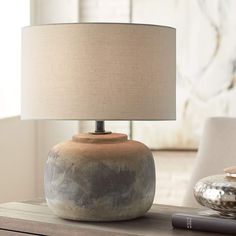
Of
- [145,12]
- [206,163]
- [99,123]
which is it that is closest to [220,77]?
[145,12]

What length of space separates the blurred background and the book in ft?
4.55

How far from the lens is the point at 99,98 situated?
1523 mm

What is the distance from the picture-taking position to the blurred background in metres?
2.95

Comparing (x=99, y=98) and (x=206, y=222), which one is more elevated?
(x=99, y=98)

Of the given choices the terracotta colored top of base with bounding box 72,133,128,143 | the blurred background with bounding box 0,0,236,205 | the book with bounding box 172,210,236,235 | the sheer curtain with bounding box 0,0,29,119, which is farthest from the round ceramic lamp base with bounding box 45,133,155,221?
the sheer curtain with bounding box 0,0,29,119

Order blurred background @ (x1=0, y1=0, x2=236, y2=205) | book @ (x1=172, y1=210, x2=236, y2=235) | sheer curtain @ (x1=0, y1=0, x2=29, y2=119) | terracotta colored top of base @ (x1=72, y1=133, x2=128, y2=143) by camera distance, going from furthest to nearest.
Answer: sheer curtain @ (x1=0, y1=0, x2=29, y2=119) < blurred background @ (x1=0, y1=0, x2=236, y2=205) < terracotta colored top of base @ (x1=72, y1=133, x2=128, y2=143) < book @ (x1=172, y1=210, x2=236, y2=235)

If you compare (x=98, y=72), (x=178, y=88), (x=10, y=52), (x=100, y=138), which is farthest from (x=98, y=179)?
(x=10, y=52)

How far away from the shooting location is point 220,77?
9.64 ft

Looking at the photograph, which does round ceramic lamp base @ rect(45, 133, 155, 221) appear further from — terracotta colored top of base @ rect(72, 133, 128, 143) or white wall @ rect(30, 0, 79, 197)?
white wall @ rect(30, 0, 79, 197)

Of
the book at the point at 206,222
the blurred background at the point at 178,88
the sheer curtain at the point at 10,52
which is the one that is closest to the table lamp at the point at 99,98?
the book at the point at 206,222

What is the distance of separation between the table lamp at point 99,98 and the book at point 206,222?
0.39 ft

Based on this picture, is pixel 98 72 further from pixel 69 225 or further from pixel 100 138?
pixel 69 225

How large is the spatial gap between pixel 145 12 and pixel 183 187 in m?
0.82

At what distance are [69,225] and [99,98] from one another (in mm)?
326
